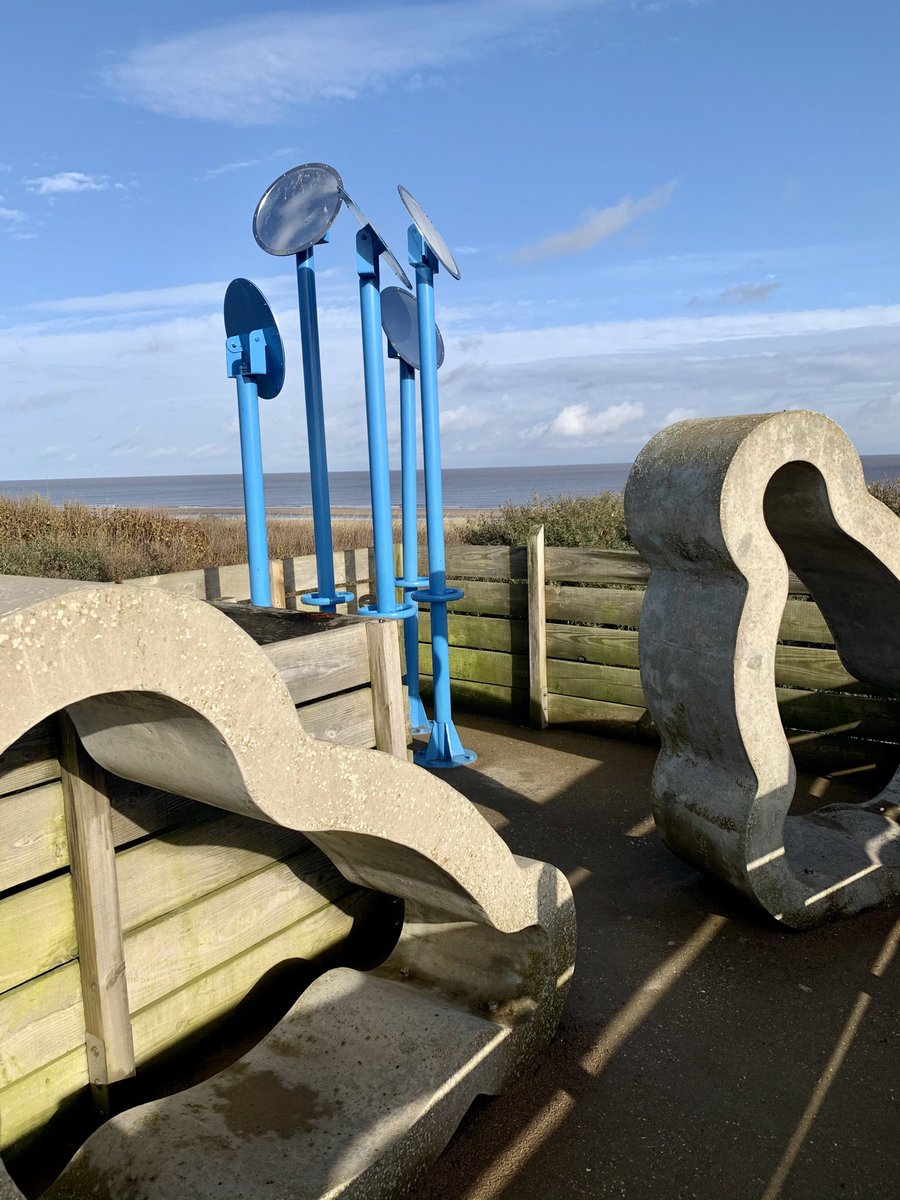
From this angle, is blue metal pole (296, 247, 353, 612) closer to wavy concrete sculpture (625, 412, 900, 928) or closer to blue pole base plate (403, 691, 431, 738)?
blue pole base plate (403, 691, 431, 738)

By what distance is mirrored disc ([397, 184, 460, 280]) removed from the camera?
6027mm

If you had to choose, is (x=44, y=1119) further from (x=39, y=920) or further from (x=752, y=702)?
(x=752, y=702)

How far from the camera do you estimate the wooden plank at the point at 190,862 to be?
2.69 metres

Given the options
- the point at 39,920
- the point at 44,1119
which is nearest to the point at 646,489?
the point at 39,920

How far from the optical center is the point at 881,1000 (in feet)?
11.4

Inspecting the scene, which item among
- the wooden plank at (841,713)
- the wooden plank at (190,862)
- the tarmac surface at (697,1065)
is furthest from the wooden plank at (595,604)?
the wooden plank at (190,862)

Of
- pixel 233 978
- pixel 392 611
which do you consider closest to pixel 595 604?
pixel 392 611

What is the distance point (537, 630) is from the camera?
7328 mm

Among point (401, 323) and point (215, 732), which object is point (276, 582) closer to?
point (401, 323)

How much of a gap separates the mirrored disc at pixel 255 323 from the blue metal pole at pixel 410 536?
126 centimetres

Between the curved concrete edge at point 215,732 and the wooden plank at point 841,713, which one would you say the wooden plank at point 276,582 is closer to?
the wooden plank at point 841,713

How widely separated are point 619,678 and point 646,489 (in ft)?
11.0

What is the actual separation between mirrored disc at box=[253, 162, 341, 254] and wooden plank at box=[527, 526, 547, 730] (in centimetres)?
287

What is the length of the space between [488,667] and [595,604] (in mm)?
1275
